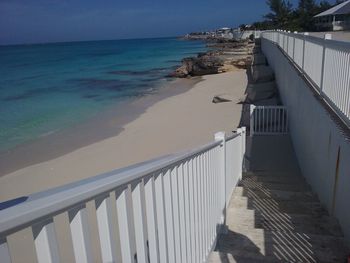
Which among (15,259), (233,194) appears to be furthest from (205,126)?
(15,259)

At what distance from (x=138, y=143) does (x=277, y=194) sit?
7.91 meters

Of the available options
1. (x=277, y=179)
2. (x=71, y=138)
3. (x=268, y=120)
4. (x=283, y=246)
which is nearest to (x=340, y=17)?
(x=268, y=120)

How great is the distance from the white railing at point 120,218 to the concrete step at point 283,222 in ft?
4.92

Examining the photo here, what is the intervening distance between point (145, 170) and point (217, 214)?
90.8 inches

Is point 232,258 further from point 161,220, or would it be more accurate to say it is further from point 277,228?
point 161,220

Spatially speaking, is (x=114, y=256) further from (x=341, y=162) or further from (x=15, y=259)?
(x=341, y=162)

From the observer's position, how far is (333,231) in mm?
4082

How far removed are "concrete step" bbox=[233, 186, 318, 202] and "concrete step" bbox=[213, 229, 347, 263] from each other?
1.72 meters

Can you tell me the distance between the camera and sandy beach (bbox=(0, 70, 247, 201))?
1031 centimetres

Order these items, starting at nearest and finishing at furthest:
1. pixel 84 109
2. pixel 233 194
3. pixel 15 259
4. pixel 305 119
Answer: pixel 15 259, pixel 233 194, pixel 305 119, pixel 84 109

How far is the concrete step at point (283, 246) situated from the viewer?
350 centimetres

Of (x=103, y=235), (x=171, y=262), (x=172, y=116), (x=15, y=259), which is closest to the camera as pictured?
(x=15, y=259)

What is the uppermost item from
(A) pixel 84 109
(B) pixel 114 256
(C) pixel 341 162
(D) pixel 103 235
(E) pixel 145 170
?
(E) pixel 145 170

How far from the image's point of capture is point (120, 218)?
1.60 meters
